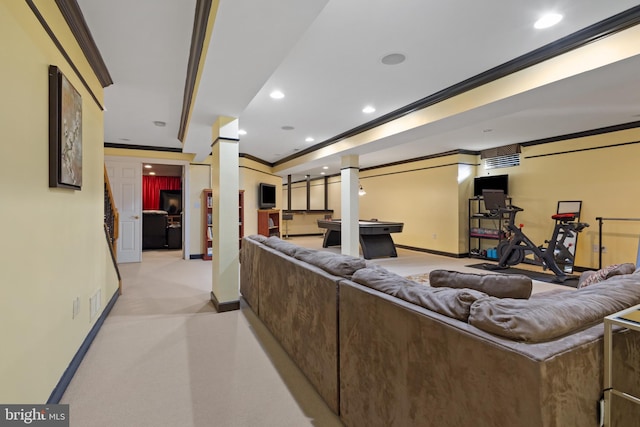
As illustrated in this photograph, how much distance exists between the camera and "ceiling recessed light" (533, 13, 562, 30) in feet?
7.29

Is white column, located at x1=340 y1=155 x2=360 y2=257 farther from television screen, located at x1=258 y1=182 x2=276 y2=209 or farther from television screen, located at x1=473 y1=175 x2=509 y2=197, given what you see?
television screen, located at x1=473 y1=175 x2=509 y2=197

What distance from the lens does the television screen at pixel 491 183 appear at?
666 cm

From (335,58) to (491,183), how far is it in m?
5.46

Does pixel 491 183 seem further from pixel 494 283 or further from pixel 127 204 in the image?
pixel 127 204

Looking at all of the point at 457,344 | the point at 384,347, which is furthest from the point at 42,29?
the point at 457,344

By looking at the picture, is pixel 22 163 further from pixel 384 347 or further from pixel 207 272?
pixel 207 272

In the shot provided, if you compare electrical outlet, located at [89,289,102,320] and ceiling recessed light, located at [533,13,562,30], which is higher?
ceiling recessed light, located at [533,13,562,30]

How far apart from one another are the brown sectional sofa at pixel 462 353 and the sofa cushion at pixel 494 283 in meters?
0.15

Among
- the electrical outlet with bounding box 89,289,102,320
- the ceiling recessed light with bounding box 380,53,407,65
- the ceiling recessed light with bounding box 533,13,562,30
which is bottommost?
the electrical outlet with bounding box 89,289,102,320

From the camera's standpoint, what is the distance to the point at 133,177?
260 inches

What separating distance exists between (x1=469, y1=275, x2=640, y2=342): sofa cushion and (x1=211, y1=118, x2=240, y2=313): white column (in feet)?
9.81

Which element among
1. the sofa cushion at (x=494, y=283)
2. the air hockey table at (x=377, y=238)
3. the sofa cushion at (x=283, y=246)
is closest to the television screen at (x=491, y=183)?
the air hockey table at (x=377, y=238)


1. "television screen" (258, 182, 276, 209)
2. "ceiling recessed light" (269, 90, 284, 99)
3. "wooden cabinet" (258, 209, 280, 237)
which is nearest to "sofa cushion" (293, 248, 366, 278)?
"ceiling recessed light" (269, 90, 284, 99)

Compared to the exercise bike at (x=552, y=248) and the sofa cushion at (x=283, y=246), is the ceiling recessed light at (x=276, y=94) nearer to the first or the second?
the sofa cushion at (x=283, y=246)
